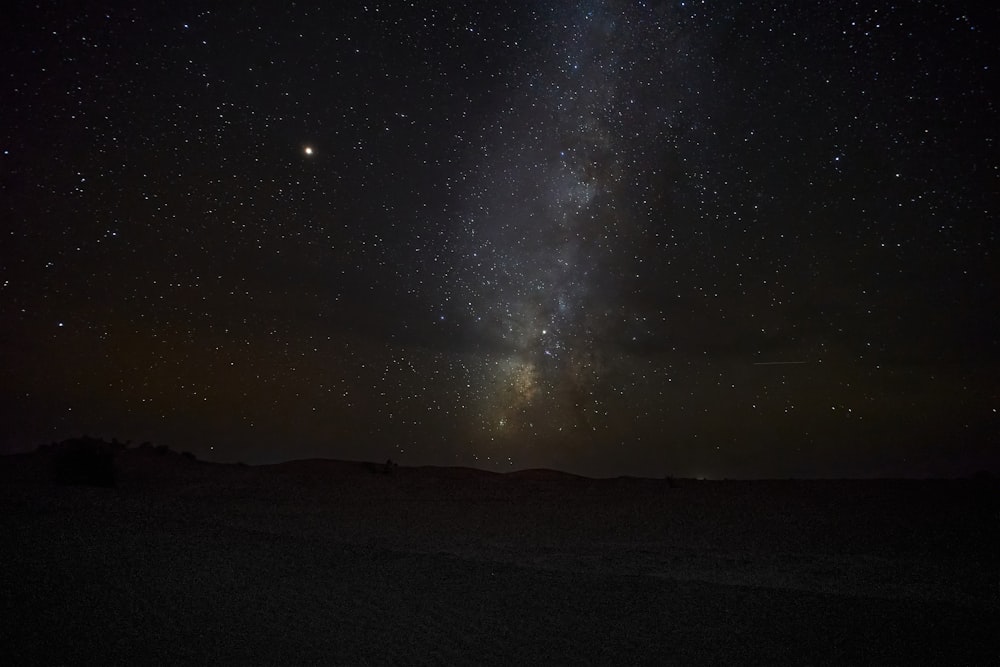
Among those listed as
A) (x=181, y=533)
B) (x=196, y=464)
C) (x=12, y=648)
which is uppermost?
(x=196, y=464)

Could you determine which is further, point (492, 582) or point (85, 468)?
point (85, 468)

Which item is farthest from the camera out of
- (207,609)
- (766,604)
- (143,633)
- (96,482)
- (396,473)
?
(396,473)

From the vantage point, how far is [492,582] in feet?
25.7

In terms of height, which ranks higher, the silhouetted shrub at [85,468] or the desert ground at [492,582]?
the silhouetted shrub at [85,468]

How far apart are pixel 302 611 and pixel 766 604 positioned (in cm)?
521

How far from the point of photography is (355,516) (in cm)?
1362

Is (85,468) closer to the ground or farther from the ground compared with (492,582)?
farther from the ground

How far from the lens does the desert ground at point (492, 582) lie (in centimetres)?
546

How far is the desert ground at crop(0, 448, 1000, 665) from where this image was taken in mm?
5465

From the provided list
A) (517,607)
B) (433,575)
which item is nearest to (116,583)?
(433,575)

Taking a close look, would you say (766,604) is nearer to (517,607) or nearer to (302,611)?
(517,607)

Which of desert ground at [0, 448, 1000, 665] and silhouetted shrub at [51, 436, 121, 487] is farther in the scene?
silhouetted shrub at [51, 436, 121, 487]

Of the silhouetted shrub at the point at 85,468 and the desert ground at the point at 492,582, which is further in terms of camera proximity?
the silhouetted shrub at the point at 85,468

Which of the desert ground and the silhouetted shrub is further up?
the silhouetted shrub
